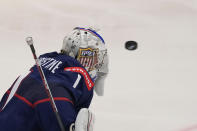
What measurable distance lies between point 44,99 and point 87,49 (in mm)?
495

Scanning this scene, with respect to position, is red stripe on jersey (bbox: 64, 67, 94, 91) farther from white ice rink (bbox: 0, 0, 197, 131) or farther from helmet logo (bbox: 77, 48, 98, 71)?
white ice rink (bbox: 0, 0, 197, 131)

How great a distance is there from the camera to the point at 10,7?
366cm

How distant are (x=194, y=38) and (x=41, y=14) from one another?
1.72 meters

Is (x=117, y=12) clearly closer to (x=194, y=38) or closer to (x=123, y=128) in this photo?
(x=194, y=38)

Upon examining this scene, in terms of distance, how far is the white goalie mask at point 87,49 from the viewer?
4.79ft

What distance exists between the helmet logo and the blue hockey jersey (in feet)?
0.77

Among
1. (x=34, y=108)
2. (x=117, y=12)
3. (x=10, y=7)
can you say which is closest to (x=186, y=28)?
(x=117, y=12)

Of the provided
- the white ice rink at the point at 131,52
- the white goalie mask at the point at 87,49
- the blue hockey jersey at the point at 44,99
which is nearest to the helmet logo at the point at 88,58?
the white goalie mask at the point at 87,49

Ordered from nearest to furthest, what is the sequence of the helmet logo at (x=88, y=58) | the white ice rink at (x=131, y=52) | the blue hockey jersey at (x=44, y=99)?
the blue hockey jersey at (x=44, y=99) → the helmet logo at (x=88, y=58) → the white ice rink at (x=131, y=52)

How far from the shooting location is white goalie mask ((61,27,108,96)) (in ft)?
4.79

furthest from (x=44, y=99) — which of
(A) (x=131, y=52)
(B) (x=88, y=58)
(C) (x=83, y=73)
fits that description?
(A) (x=131, y=52)

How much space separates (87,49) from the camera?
148 cm

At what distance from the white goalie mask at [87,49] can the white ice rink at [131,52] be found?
788mm

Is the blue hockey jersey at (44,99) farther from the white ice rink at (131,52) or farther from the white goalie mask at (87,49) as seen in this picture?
the white ice rink at (131,52)
